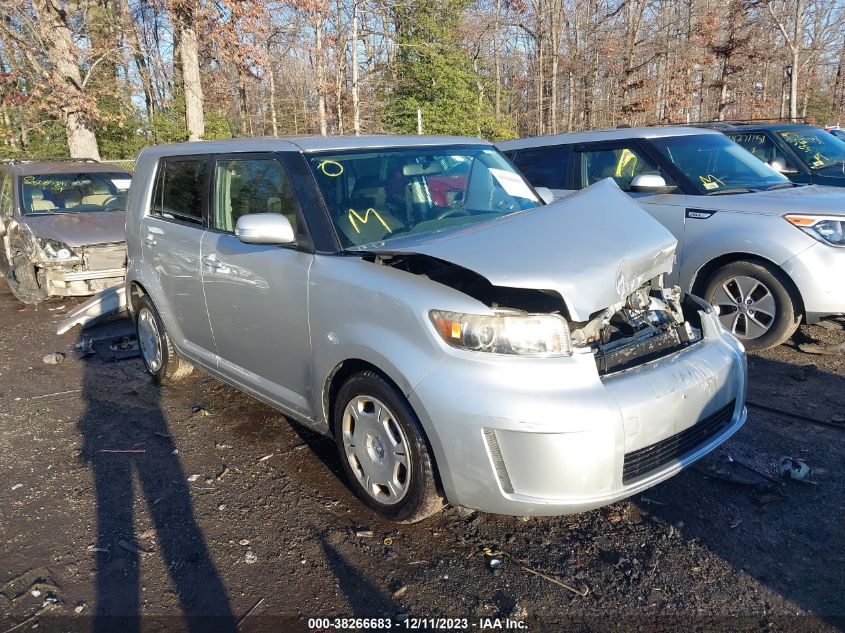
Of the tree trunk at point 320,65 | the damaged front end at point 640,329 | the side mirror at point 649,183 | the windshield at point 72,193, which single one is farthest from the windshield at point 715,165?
the tree trunk at point 320,65

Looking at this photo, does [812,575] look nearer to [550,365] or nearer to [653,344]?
[653,344]

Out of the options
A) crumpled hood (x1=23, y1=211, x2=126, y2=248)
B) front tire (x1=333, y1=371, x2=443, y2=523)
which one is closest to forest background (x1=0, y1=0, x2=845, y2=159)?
crumpled hood (x1=23, y1=211, x2=126, y2=248)

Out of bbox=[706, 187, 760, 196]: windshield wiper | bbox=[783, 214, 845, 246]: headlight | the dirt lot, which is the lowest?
the dirt lot

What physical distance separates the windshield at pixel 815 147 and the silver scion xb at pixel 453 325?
6.79 meters

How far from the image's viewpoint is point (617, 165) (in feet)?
20.9

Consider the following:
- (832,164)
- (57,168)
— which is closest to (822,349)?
(832,164)

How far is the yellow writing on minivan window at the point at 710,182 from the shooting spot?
584cm

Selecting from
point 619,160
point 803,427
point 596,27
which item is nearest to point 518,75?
point 596,27

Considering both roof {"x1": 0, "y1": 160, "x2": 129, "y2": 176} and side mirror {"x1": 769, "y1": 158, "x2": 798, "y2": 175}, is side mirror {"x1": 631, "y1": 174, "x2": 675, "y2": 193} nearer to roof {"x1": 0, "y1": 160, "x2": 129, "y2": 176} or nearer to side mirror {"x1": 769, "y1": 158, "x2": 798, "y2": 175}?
side mirror {"x1": 769, "y1": 158, "x2": 798, "y2": 175}

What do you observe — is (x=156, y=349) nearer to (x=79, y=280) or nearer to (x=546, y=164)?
(x=79, y=280)

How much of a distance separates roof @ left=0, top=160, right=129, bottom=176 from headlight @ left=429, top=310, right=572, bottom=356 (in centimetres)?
893

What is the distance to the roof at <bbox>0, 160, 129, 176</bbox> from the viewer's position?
31.0 feet

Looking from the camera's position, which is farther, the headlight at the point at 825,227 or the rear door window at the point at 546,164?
the rear door window at the point at 546,164

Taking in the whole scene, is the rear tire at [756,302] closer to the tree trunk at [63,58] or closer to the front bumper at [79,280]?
the front bumper at [79,280]
